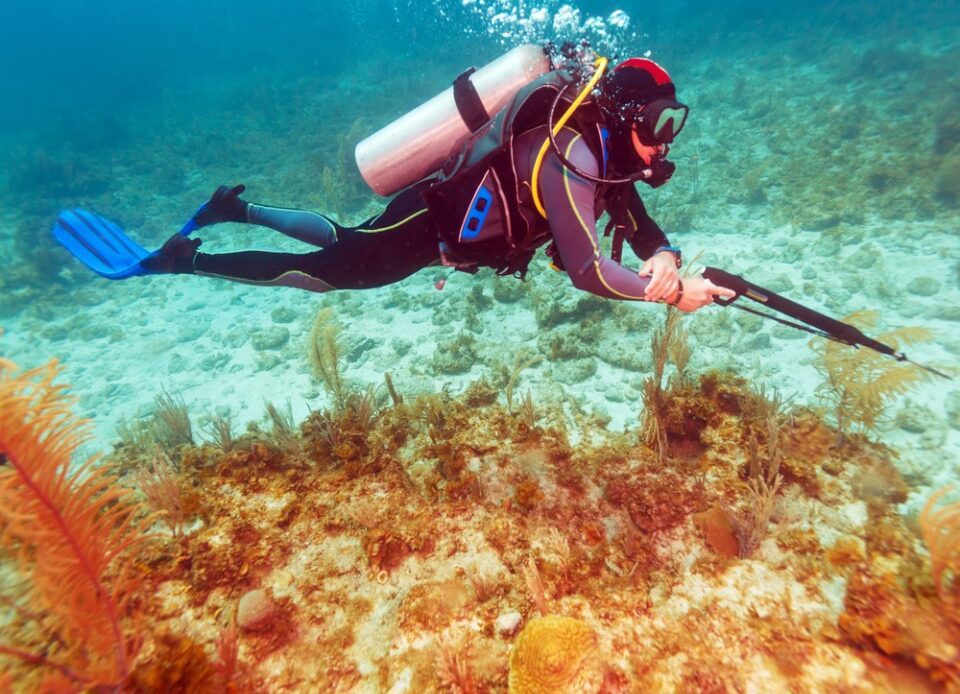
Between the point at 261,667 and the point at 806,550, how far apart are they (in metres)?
3.05

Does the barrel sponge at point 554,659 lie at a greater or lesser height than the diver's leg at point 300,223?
lesser

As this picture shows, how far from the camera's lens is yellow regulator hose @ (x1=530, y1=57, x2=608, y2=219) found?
263cm

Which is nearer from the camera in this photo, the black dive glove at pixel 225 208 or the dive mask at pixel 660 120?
the dive mask at pixel 660 120

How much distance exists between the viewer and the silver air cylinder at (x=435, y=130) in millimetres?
3459

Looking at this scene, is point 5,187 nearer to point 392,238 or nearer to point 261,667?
point 392,238

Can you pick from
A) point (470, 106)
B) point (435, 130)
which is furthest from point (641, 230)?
point (435, 130)

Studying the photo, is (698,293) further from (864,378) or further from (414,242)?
(864,378)

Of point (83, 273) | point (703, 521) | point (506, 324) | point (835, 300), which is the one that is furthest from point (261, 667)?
point (83, 273)

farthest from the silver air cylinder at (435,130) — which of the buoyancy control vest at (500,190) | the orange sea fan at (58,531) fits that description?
the orange sea fan at (58,531)

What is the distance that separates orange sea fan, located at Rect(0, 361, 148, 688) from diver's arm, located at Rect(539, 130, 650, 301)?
2664mm

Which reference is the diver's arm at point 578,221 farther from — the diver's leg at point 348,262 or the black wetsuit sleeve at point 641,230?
the diver's leg at point 348,262

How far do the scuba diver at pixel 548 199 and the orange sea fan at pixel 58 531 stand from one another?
2.46 metres

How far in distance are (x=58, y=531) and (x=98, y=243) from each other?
4.38 m

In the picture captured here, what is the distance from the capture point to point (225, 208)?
503cm
